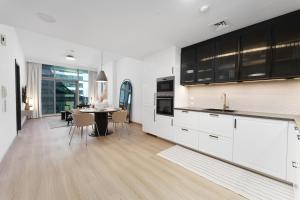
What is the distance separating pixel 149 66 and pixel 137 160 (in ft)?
8.80

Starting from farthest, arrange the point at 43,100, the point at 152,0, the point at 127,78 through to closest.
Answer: the point at 43,100, the point at 127,78, the point at 152,0

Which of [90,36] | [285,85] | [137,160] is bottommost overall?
[137,160]

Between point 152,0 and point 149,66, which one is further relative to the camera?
point 149,66

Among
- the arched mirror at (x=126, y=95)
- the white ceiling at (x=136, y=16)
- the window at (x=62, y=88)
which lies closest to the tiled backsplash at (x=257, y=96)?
the white ceiling at (x=136, y=16)

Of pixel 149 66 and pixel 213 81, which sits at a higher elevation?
pixel 149 66

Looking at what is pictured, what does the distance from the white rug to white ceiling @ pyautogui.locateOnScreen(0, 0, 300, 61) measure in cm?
243

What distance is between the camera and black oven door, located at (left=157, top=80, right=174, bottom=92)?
352cm

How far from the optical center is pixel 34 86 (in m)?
6.88

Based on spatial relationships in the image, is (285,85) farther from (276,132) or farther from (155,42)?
(155,42)

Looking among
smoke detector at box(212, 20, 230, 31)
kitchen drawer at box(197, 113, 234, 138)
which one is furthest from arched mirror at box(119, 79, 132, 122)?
smoke detector at box(212, 20, 230, 31)

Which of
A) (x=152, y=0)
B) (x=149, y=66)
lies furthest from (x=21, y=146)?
(x=152, y=0)

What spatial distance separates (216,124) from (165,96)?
4.83ft

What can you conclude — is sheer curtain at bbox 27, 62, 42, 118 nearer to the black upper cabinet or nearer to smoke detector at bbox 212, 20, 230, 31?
the black upper cabinet

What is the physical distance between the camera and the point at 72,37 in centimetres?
295
